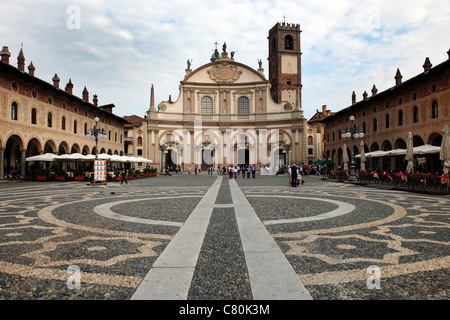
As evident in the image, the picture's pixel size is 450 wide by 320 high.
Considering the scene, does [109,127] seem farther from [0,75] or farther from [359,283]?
[359,283]

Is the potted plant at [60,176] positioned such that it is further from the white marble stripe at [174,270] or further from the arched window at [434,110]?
the arched window at [434,110]

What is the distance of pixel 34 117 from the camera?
29.4m

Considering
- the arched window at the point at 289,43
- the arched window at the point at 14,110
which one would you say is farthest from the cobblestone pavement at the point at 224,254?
the arched window at the point at 289,43

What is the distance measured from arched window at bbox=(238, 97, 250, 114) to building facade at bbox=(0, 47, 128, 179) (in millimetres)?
23208

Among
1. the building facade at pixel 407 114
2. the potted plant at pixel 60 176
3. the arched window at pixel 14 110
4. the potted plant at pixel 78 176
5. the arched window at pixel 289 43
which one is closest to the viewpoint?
the building facade at pixel 407 114

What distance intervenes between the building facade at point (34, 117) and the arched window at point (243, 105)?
23.2 m

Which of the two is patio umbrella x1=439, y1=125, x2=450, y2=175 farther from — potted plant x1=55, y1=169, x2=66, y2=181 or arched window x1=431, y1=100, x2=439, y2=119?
potted plant x1=55, y1=169, x2=66, y2=181

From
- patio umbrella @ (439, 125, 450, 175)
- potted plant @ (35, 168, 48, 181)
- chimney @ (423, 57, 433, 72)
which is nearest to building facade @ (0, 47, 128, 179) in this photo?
potted plant @ (35, 168, 48, 181)

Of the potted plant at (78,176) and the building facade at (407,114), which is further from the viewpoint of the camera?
the potted plant at (78,176)

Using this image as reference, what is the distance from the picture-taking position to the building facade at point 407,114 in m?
23.8

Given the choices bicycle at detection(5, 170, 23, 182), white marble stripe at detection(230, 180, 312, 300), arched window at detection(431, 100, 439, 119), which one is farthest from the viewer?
bicycle at detection(5, 170, 23, 182)

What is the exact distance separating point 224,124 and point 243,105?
492 centimetres

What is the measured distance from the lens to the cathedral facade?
174 feet
